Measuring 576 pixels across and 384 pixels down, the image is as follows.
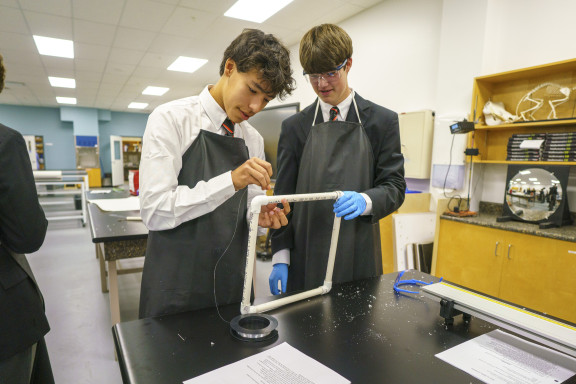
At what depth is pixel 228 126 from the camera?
3.52 ft

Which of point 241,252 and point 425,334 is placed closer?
point 425,334

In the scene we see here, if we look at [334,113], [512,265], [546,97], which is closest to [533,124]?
[546,97]

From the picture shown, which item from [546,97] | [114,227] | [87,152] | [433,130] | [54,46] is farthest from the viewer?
[87,152]

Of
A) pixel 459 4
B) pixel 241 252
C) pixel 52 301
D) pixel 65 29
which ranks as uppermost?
pixel 65 29

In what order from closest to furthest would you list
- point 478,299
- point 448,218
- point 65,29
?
point 478,299
point 448,218
point 65,29

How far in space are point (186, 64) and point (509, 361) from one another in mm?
6046

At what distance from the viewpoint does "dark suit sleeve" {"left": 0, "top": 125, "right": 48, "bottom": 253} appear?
0.92 m

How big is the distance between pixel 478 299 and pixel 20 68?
7.67m

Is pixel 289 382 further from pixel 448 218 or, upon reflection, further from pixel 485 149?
pixel 485 149

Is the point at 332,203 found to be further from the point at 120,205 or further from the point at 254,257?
the point at 120,205

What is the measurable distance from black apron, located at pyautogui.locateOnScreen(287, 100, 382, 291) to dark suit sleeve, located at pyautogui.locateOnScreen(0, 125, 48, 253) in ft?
2.84

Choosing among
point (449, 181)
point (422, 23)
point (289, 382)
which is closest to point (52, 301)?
point (289, 382)

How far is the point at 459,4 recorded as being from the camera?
270 centimetres

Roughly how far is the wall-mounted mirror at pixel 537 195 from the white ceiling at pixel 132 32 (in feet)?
7.72
